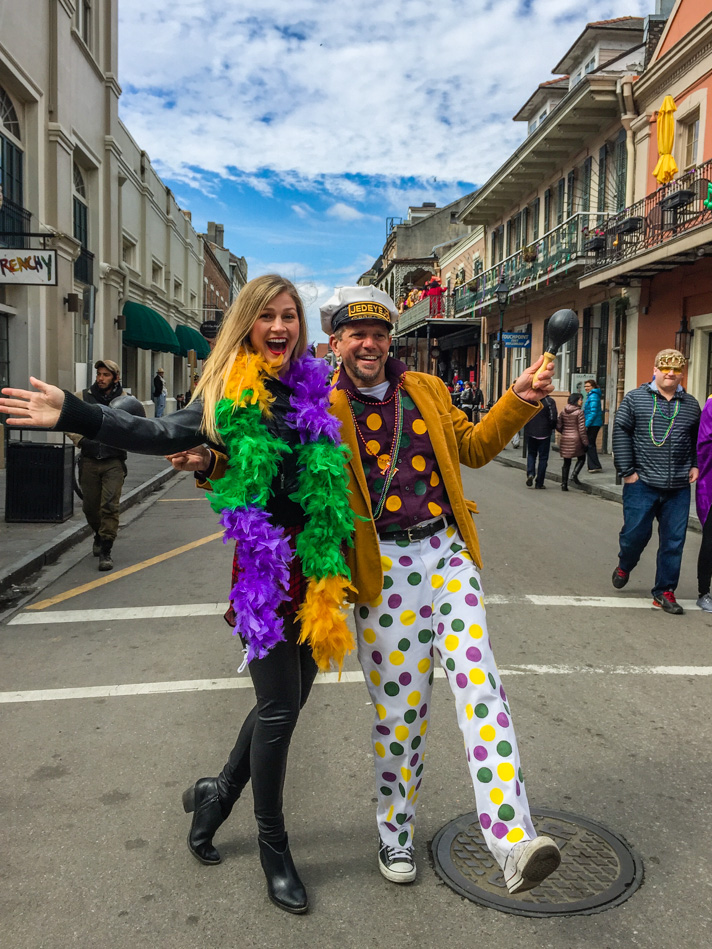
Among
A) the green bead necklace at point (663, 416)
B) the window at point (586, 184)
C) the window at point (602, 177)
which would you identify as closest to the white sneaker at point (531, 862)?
the green bead necklace at point (663, 416)

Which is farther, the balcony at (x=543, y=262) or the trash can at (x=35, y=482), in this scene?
the balcony at (x=543, y=262)

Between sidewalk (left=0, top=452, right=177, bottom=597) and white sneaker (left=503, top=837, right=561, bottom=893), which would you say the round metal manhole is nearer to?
white sneaker (left=503, top=837, right=561, bottom=893)

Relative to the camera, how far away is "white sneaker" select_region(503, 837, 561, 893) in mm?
2145

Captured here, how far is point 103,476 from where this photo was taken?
25.1 ft

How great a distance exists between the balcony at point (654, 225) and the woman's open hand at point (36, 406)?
14.2 meters

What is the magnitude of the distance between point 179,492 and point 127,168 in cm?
1406

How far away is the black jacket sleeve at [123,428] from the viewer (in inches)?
88.0

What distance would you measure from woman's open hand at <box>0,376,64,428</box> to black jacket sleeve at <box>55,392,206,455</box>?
0.9 inches

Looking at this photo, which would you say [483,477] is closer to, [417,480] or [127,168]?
[417,480]

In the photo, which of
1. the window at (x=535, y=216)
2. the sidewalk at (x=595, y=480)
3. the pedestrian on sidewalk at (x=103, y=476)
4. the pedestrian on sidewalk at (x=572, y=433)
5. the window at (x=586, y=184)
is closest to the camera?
the pedestrian on sidewalk at (x=103, y=476)

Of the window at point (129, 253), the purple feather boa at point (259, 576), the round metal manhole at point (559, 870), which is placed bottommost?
the round metal manhole at point (559, 870)

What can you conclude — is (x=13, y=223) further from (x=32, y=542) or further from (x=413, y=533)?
(x=413, y=533)

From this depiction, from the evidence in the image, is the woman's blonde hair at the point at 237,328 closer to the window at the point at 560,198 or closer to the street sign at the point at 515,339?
the street sign at the point at 515,339

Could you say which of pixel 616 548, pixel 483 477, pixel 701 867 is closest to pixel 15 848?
pixel 701 867
